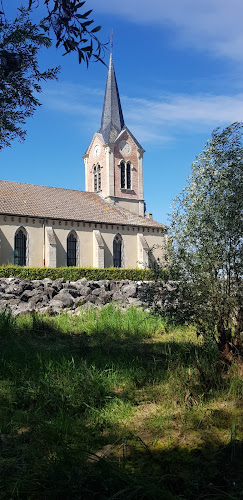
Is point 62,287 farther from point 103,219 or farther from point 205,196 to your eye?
point 103,219

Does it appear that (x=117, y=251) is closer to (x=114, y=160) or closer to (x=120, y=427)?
(x=114, y=160)

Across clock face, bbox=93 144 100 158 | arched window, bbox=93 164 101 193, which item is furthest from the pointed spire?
arched window, bbox=93 164 101 193

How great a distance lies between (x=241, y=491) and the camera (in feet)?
10.2

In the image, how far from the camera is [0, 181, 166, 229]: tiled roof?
110 feet

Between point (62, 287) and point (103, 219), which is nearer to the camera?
point (62, 287)

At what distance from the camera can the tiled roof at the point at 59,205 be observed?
1318 inches

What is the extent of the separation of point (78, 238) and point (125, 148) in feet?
53.7

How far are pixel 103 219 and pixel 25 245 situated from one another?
767 centimetres

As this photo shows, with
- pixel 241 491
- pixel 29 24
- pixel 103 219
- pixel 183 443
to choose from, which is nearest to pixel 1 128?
pixel 29 24

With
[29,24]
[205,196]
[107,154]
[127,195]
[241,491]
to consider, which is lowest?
[241,491]

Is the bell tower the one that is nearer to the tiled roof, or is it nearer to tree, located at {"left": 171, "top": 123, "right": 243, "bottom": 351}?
the tiled roof

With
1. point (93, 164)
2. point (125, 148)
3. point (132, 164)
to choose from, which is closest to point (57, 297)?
point (132, 164)

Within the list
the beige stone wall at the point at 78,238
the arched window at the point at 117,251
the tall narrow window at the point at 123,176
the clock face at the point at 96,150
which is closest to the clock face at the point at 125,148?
the tall narrow window at the point at 123,176

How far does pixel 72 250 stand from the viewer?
118 feet
